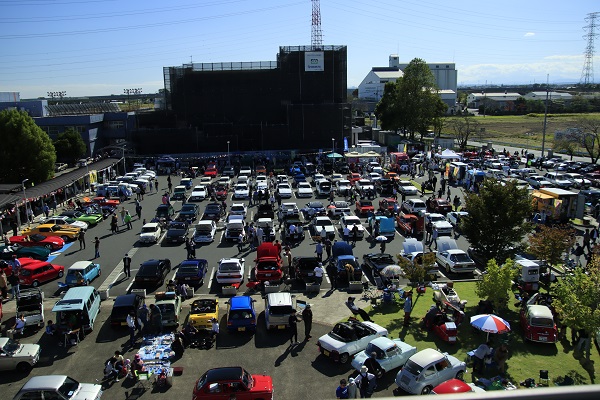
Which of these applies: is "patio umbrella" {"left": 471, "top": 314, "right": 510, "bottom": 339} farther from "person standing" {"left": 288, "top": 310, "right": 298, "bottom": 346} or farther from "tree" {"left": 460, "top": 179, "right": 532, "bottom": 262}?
"tree" {"left": 460, "top": 179, "right": 532, "bottom": 262}

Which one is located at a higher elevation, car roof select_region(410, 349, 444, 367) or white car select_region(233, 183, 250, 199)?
white car select_region(233, 183, 250, 199)

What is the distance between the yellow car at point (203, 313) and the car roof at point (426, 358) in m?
7.39

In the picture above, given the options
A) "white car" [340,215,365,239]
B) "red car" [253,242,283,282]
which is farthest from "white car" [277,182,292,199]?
"red car" [253,242,283,282]

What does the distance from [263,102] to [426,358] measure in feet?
190

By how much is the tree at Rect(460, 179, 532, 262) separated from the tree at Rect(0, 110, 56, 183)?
37.5m

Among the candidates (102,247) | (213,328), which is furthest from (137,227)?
(213,328)

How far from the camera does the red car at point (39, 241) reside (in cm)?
2814

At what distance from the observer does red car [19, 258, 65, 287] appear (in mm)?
22719

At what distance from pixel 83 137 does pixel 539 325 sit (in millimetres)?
59968

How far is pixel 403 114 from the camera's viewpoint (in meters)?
69.4

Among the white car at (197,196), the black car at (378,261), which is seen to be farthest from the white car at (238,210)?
the black car at (378,261)

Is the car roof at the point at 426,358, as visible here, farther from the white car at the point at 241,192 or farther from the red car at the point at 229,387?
the white car at the point at 241,192

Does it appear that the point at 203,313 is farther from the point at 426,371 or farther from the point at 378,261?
the point at 378,261

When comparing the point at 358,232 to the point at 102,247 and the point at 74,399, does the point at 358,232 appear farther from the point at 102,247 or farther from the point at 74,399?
the point at 74,399
